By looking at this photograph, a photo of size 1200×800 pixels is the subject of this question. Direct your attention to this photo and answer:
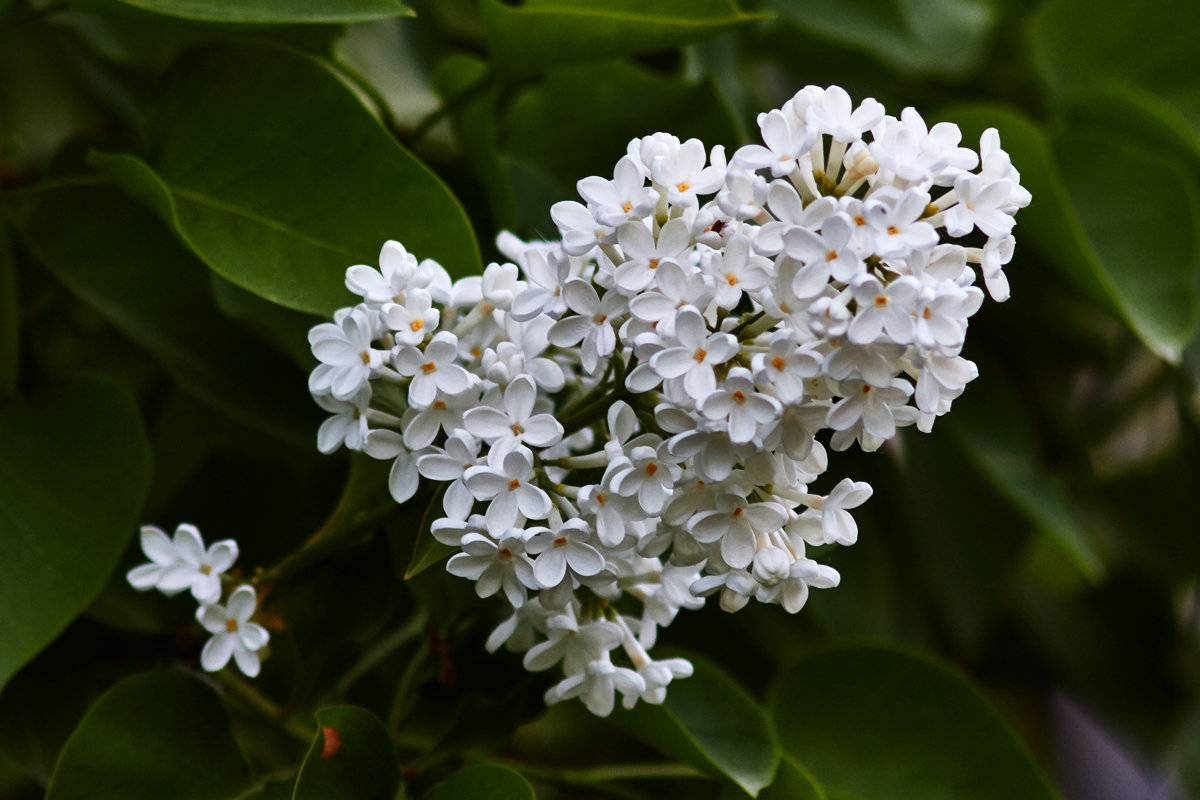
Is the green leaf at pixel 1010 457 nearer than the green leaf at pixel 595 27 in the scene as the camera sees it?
No

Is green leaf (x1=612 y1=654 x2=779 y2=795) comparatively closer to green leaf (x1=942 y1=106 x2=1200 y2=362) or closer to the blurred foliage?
the blurred foliage

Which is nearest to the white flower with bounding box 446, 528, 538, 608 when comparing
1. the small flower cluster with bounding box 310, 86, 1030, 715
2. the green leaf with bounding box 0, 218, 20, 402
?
the small flower cluster with bounding box 310, 86, 1030, 715

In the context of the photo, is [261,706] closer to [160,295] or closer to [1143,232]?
[160,295]

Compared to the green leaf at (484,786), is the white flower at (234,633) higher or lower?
higher

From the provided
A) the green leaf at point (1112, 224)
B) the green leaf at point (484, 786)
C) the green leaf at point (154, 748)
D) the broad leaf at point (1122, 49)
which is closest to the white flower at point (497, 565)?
the green leaf at point (484, 786)

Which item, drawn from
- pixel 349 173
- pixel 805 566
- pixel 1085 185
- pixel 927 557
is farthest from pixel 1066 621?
pixel 349 173

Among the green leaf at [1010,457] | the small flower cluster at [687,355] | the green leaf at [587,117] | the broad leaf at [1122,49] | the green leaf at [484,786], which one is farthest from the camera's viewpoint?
the broad leaf at [1122,49]

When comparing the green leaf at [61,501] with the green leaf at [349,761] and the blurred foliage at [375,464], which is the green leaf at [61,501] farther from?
the green leaf at [349,761]
